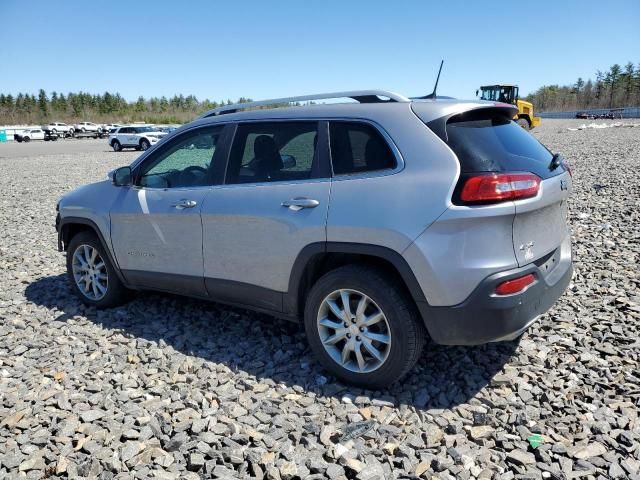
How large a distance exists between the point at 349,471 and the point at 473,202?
5.12 feet

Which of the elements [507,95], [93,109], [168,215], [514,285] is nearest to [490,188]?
[514,285]

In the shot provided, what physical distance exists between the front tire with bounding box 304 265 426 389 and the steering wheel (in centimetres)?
140

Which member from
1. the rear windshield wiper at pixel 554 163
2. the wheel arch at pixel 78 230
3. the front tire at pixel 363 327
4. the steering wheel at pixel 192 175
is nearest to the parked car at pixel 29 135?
the wheel arch at pixel 78 230

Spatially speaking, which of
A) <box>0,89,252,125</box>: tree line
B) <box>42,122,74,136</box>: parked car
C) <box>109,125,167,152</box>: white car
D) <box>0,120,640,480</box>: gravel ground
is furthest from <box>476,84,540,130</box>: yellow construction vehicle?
<box>0,89,252,125</box>: tree line

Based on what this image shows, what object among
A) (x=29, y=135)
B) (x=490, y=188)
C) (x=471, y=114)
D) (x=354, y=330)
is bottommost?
(x=354, y=330)

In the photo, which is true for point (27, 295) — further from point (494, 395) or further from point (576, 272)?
point (576, 272)

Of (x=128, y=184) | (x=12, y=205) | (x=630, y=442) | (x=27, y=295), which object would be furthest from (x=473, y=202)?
(x=12, y=205)

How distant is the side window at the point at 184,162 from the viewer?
4.00 metres

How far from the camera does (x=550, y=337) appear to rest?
3.85 m

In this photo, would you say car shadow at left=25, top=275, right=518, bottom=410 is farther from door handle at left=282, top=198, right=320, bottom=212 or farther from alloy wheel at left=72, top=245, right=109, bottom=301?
door handle at left=282, top=198, right=320, bottom=212

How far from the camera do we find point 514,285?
112 inches

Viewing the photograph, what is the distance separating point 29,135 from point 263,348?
57808mm

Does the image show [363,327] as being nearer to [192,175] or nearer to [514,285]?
[514,285]

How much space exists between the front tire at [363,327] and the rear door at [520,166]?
2.46ft
